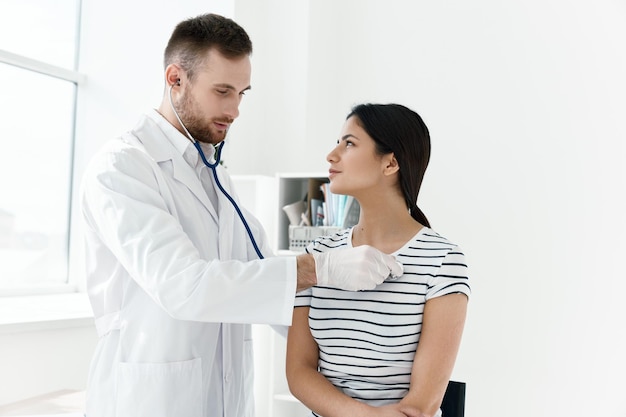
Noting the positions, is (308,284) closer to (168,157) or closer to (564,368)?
(168,157)

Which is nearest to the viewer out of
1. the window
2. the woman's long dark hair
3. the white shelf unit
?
the woman's long dark hair

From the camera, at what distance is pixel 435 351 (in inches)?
57.1

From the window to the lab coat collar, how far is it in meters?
1.74

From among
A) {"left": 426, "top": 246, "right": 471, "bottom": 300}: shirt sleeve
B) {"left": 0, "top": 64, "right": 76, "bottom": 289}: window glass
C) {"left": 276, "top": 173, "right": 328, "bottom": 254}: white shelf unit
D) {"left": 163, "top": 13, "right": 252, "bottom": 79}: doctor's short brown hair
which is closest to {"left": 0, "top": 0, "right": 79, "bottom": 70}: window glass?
{"left": 0, "top": 64, "right": 76, "bottom": 289}: window glass

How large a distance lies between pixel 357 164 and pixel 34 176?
2233mm

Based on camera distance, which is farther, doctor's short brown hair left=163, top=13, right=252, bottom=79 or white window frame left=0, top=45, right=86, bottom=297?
white window frame left=0, top=45, right=86, bottom=297

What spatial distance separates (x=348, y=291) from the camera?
1581 millimetres

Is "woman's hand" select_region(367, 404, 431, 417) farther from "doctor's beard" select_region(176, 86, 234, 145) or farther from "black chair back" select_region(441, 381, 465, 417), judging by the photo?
"doctor's beard" select_region(176, 86, 234, 145)

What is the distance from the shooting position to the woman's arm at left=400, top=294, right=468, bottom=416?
1.45 meters

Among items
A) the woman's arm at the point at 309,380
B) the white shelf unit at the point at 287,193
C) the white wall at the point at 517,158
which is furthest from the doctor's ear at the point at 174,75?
the white wall at the point at 517,158

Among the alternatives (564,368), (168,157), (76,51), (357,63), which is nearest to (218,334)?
(168,157)

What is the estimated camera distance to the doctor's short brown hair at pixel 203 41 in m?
1.67

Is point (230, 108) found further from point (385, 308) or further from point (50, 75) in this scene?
point (50, 75)

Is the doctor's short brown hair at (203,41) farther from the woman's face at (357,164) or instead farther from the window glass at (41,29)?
the window glass at (41,29)
